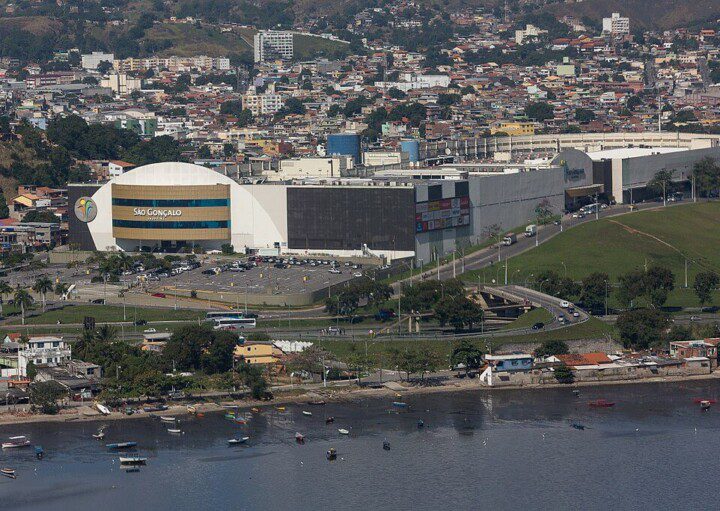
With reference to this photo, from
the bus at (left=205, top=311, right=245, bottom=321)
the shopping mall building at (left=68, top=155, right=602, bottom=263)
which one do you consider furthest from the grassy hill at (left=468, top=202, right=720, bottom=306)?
the bus at (left=205, top=311, right=245, bottom=321)

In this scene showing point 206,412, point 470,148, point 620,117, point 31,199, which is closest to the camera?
point 206,412

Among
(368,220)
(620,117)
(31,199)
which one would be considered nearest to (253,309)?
(368,220)

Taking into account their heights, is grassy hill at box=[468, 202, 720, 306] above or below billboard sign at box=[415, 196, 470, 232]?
below

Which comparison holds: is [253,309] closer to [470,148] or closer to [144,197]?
[144,197]

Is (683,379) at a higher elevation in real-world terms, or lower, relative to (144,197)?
lower

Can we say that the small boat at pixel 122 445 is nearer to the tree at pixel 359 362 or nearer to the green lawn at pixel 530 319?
the tree at pixel 359 362

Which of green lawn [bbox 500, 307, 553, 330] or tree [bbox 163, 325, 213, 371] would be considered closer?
tree [bbox 163, 325, 213, 371]

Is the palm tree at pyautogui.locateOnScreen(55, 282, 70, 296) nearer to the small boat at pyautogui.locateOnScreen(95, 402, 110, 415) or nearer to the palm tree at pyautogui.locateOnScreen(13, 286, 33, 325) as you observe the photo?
the palm tree at pyautogui.locateOnScreen(13, 286, 33, 325)
